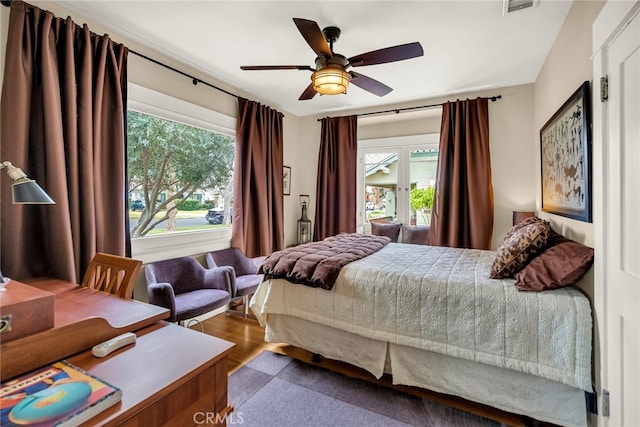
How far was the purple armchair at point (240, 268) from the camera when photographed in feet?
9.77

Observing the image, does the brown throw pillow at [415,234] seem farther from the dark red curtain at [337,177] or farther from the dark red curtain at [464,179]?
the dark red curtain at [337,177]

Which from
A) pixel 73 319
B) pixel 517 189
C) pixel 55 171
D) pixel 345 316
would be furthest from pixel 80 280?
pixel 517 189

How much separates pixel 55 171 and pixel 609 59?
3094 millimetres

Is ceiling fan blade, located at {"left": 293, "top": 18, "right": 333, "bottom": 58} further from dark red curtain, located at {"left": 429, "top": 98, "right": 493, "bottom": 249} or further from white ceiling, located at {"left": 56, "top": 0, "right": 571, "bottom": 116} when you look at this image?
dark red curtain, located at {"left": 429, "top": 98, "right": 493, "bottom": 249}

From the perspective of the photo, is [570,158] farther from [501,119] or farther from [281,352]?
[281,352]

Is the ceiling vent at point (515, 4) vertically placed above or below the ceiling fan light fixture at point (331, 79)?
above

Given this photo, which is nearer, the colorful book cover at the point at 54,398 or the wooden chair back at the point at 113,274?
the colorful book cover at the point at 54,398

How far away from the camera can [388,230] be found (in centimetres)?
405

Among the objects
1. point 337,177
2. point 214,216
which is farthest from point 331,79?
point 337,177

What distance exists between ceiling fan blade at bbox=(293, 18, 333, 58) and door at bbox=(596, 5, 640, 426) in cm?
146

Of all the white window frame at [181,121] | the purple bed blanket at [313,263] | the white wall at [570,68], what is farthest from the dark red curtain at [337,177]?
the white wall at [570,68]

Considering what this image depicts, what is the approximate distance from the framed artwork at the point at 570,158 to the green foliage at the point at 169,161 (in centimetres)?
324

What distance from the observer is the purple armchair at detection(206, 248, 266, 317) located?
2979 mm

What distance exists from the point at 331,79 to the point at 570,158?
1.75 metres
